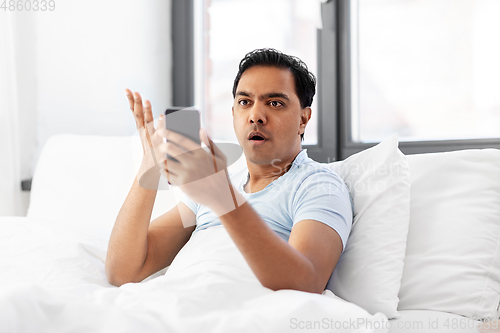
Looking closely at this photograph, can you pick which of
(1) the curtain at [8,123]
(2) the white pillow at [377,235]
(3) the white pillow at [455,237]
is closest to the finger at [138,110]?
(2) the white pillow at [377,235]

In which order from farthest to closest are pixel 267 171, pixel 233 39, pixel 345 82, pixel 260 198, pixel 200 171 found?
1. pixel 233 39
2. pixel 345 82
3. pixel 267 171
4. pixel 260 198
5. pixel 200 171

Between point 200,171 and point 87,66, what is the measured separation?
4.68ft

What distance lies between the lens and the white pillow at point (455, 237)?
0.94m

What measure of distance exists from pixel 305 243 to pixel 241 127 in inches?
15.6

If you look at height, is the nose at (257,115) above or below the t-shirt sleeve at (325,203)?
above

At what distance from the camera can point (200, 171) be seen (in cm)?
67

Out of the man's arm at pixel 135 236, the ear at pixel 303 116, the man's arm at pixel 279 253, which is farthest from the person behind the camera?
the ear at pixel 303 116

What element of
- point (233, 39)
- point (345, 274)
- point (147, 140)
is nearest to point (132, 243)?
point (147, 140)

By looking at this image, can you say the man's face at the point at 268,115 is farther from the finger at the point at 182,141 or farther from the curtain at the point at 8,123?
the curtain at the point at 8,123

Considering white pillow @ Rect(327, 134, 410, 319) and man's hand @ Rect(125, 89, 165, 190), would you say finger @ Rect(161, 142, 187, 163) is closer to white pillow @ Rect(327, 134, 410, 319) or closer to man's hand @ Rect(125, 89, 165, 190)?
man's hand @ Rect(125, 89, 165, 190)

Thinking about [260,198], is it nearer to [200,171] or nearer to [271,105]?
[271,105]

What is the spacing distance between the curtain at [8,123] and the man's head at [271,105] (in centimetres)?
97

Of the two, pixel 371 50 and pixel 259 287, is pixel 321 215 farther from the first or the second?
pixel 371 50

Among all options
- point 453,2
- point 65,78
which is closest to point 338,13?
point 453,2
